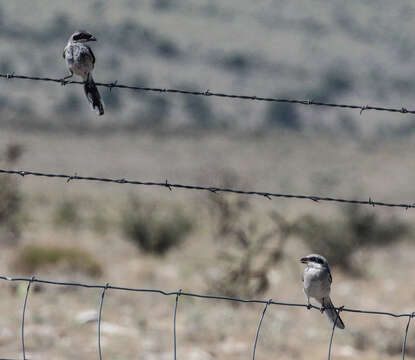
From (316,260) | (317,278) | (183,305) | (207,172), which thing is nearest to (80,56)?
(316,260)

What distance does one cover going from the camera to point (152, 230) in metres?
20.2

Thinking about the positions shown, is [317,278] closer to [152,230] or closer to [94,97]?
[94,97]

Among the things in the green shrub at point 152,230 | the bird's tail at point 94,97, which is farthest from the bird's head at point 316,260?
the green shrub at point 152,230

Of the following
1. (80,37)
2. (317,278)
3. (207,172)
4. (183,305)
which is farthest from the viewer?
(207,172)

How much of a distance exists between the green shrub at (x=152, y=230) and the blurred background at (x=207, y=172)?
7 cm

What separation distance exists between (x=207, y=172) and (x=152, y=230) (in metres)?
1.90

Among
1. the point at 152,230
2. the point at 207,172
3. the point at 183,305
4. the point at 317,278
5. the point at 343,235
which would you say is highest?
the point at 207,172

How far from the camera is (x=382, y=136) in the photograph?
64125mm

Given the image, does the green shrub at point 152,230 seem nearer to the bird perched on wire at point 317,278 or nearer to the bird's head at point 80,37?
the bird's head at point 80,37

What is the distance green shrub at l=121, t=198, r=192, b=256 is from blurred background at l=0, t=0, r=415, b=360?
7 centimetres

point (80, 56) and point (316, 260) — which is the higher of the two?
point (80, 56)

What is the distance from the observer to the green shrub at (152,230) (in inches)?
794

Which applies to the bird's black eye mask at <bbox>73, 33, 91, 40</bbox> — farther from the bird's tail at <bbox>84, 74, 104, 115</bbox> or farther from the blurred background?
the blurred background

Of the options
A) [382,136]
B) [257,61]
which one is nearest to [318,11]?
[257,61]
